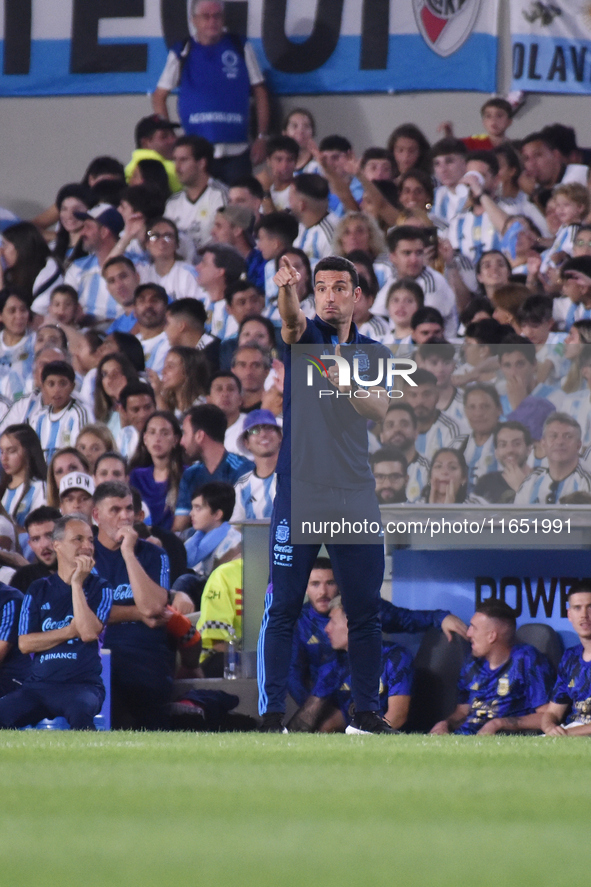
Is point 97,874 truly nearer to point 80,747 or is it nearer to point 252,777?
point 252,777

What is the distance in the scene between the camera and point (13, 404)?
896 cm

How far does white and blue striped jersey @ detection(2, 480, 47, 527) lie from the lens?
8.01 meters

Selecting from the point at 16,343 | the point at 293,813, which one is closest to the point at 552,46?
the point at 16,343

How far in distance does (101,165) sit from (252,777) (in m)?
8.28

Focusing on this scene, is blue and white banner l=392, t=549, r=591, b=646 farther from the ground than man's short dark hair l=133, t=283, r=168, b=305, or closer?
closer

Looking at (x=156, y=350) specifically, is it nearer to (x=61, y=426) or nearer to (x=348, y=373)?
(x=61, y=426)

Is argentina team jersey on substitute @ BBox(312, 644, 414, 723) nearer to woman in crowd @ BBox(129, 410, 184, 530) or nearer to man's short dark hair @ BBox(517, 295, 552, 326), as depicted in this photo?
woman in crowd @ BBox(129, 410, 184, 530)

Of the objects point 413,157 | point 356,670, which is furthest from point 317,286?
point 413,157

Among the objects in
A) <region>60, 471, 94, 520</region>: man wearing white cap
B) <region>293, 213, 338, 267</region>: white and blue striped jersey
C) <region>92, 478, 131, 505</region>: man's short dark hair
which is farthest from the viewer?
<region>293, 213, 338, 267</region>: white and blue striped jersey

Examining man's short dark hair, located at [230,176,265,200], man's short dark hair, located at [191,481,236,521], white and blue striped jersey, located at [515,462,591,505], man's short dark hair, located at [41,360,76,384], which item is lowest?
man's short dark hair, located at [191,481,236,521]

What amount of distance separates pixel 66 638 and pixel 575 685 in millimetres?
2135

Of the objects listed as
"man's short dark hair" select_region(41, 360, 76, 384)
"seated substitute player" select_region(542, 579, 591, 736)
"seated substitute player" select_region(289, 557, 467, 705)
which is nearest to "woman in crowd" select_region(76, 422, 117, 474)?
"man's short dark hair" select_region(41, 360, 76, 384)

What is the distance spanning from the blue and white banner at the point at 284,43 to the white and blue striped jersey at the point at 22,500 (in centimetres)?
455

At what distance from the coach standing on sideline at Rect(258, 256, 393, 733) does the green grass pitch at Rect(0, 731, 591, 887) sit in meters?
0.63
